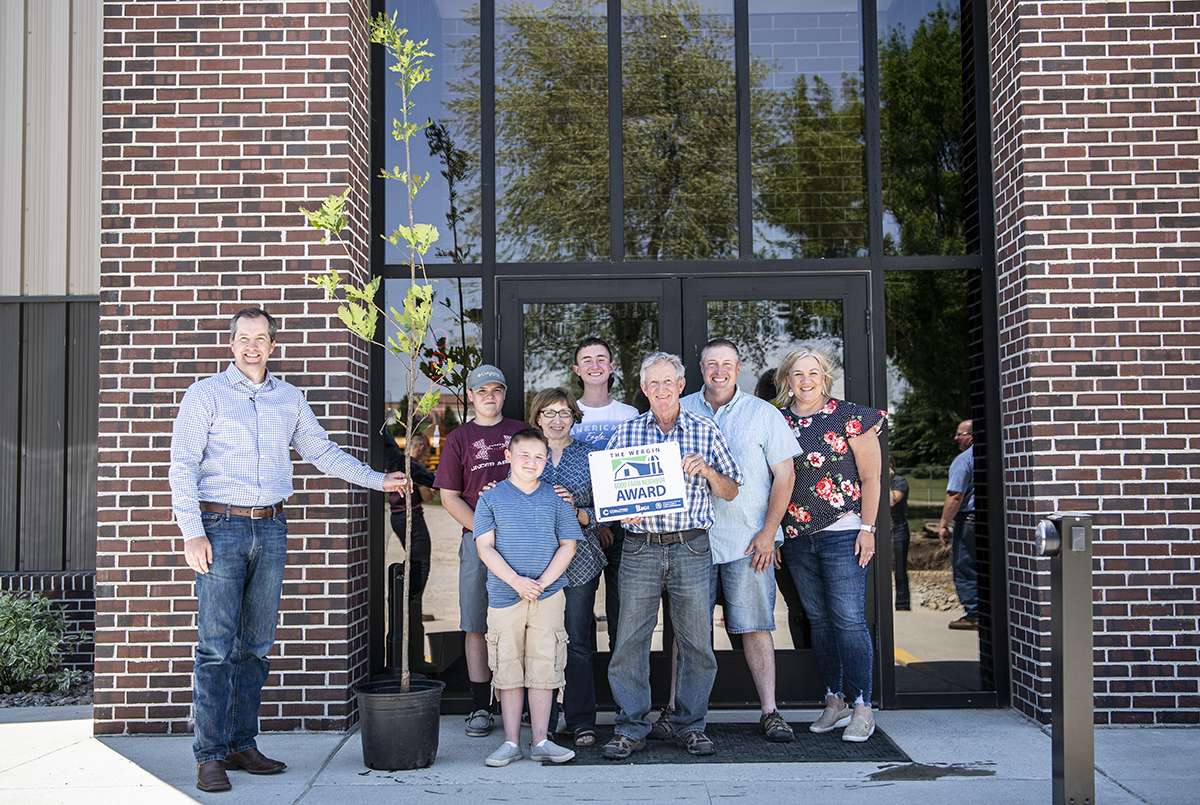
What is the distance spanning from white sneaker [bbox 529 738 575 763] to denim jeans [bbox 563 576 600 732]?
28cm

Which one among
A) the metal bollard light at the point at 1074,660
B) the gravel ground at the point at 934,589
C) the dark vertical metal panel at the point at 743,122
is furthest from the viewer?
the dark vertical metal panel at the point at 743,122

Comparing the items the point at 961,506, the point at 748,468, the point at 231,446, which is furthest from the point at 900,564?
the point at 231,446

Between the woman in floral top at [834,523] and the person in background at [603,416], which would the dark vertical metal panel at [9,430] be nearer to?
the person in background at [603,416]

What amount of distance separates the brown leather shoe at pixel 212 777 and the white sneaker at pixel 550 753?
1369mm

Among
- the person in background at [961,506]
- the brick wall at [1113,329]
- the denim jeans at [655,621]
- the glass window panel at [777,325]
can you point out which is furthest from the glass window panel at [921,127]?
the denim jeans at [655,621]

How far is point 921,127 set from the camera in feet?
18.2

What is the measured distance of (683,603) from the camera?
172 inches

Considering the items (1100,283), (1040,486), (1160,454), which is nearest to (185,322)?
(1040,486)

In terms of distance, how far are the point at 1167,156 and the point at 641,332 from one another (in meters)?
3.07

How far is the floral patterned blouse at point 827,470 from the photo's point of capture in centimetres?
465

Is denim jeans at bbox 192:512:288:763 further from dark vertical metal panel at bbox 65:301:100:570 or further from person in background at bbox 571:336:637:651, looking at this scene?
dark vertical metal panel at bbox 65:301:100:570

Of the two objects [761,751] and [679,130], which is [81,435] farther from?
[761,751]

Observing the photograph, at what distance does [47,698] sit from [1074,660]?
593 centimetres

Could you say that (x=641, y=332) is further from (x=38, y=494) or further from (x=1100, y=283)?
(x=38, y=494)
